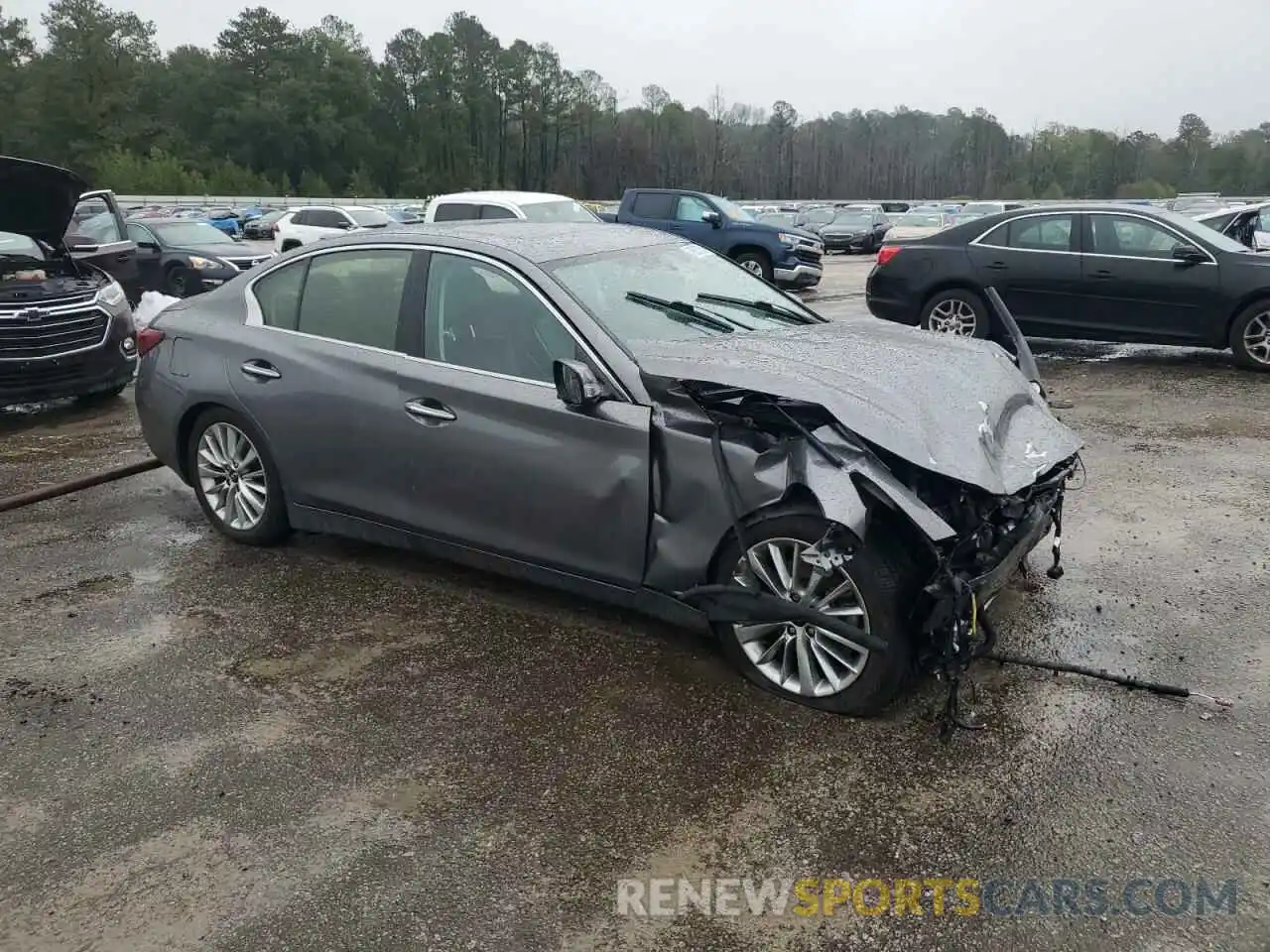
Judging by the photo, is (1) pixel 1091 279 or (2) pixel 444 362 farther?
(1) pixel 1091 279

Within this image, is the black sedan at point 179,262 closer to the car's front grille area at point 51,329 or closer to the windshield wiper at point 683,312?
the car's front grille area at point 51,329

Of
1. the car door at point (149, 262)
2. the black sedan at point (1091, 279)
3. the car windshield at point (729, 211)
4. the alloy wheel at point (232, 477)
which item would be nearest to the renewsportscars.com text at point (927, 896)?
the alloy wheel at point (232, 477)

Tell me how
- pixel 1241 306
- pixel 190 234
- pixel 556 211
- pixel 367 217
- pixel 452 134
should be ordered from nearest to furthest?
1. pixel 1241 306
2. pixel 556 211
3. pixel 190 234
4. pixel 367 217
5. pixel 452 134

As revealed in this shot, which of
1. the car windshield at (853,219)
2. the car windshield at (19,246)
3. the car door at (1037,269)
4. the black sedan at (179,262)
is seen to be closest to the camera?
the car windshield at (19,246)

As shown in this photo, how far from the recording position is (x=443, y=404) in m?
4.14

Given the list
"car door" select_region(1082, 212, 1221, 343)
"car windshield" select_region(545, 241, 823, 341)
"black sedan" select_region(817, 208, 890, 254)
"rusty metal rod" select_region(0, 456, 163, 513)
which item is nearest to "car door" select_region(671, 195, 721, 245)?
"car door" select_region(1082, 212, 1221, 343)

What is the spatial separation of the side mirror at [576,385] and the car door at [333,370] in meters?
0.93

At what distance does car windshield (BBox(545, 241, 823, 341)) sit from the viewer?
4.10m

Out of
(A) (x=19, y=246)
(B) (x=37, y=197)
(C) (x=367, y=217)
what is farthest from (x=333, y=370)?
(C) (x=367, y=217)

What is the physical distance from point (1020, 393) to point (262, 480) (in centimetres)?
356

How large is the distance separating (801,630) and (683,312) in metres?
1.57

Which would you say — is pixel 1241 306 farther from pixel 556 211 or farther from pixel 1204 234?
pixel 556 211

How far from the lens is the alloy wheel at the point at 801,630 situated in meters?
3.35

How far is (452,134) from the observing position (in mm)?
110125
